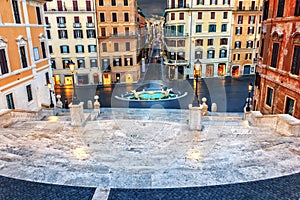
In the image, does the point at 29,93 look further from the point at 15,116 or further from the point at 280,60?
the point at 280,60

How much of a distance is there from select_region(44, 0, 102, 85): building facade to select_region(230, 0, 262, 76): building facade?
22.9 meters

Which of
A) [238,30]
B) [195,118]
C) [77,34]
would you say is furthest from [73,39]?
[195,118]

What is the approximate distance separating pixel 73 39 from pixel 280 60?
1158 inches

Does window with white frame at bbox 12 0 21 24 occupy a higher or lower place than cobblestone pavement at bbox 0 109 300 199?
higher

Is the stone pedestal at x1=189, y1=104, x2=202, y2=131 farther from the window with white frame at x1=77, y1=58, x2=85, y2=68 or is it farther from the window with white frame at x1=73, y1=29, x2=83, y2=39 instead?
Result: the window with white frame at x1=73, y1=29, x2=83, y2=39

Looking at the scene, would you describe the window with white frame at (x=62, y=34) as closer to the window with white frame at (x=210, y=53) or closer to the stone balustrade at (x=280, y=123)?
the window with white frame at (x=210, y=53)

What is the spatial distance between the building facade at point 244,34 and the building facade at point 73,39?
2286 centimetres

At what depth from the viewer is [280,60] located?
598 inches

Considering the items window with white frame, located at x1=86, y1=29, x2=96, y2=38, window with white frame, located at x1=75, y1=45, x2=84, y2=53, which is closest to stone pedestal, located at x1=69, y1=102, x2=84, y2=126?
window with white frame, located at x1=75, y1=45, x2=84, y2=53

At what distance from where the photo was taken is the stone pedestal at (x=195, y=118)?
12070 mm

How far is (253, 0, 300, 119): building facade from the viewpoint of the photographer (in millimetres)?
13727

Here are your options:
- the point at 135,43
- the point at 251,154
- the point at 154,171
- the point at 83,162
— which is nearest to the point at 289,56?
the point at 251,154

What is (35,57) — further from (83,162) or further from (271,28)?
(271,28)

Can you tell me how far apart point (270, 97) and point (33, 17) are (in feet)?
64.6
